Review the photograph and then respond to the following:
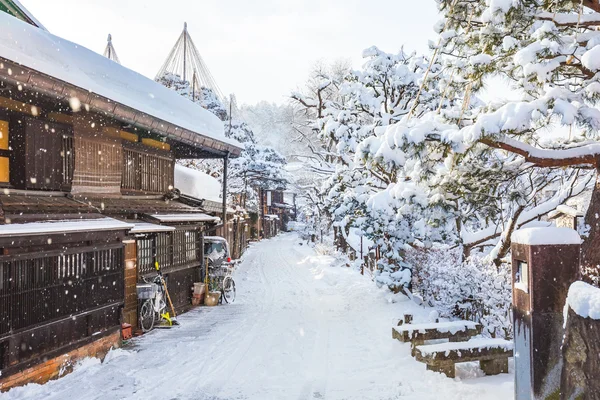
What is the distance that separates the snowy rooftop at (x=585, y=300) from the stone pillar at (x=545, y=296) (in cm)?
69

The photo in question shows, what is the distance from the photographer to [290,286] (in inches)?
741

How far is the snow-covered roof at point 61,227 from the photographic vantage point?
641cm

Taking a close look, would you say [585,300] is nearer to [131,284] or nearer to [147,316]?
[147,316]

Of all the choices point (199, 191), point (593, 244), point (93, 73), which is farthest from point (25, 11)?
point (593, 244)

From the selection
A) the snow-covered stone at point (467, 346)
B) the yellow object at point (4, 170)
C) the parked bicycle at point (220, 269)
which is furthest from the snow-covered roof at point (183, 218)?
the snow-covered stone at point (467, 346)

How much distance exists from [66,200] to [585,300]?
9241mm

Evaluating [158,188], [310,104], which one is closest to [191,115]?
[158,188]

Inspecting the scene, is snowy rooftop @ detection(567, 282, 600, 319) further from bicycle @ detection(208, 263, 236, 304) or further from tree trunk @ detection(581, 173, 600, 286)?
bicycle @ detection(208, 263, 236, 304)

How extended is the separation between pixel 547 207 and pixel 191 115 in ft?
37.4

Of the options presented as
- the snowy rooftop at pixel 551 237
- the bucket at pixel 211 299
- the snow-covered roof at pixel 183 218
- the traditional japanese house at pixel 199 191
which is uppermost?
the traditional japanese house at pixel 199 191

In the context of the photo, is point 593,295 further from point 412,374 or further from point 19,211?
point 19,211

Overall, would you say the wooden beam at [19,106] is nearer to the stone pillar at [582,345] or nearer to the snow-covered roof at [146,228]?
the snow-covered roof at [146,228]

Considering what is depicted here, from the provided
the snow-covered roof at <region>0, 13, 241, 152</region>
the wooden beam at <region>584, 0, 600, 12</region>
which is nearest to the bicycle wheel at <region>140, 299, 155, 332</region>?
the snow-covered roof at <region>0, 13, 241, 152</region>

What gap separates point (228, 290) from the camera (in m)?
16.1
